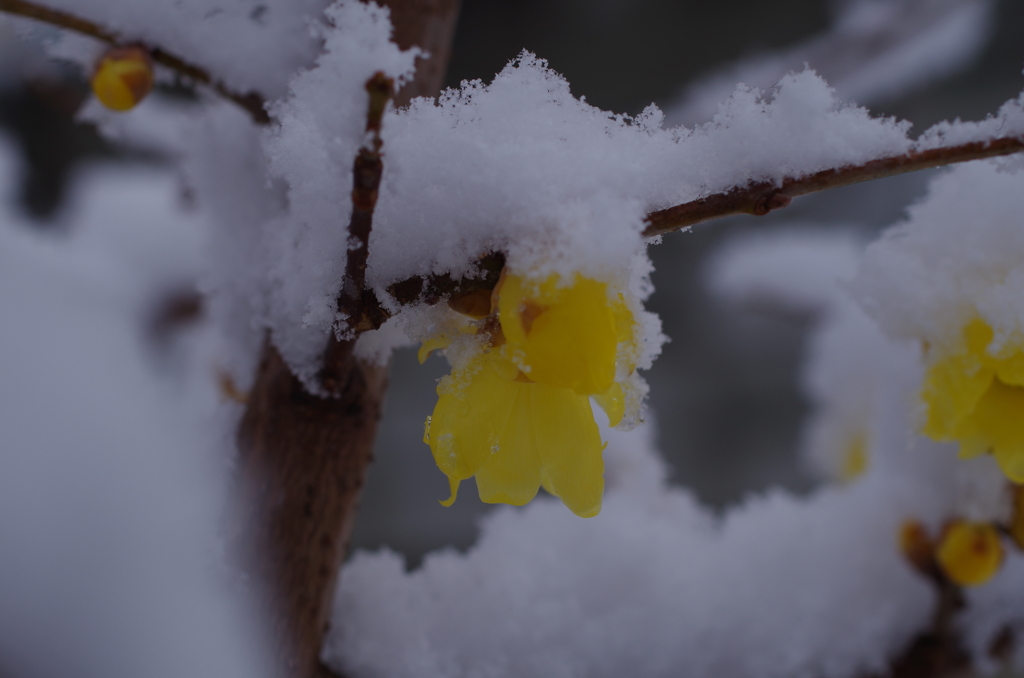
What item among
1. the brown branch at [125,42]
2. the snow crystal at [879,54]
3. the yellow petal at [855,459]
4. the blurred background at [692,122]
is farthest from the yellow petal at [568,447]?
the blurred background at [692,122]

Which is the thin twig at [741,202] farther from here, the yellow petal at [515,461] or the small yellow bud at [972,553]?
the small yellow bud at [972,553]

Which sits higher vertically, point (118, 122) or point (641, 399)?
point (118, 122)

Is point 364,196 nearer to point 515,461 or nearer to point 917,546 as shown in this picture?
point 515,461

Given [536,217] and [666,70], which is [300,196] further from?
[666,70]

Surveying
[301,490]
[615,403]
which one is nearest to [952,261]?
[615,403]

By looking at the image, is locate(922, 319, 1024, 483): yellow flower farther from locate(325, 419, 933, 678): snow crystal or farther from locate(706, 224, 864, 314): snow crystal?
locate(706, 224, 864, 314): snow crystal

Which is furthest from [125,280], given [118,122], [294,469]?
Result: [294,469]

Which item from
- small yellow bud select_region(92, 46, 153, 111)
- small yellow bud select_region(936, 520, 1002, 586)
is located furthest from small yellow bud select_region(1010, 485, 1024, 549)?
small yellow bud select_region(92, 46, 153, 111)
